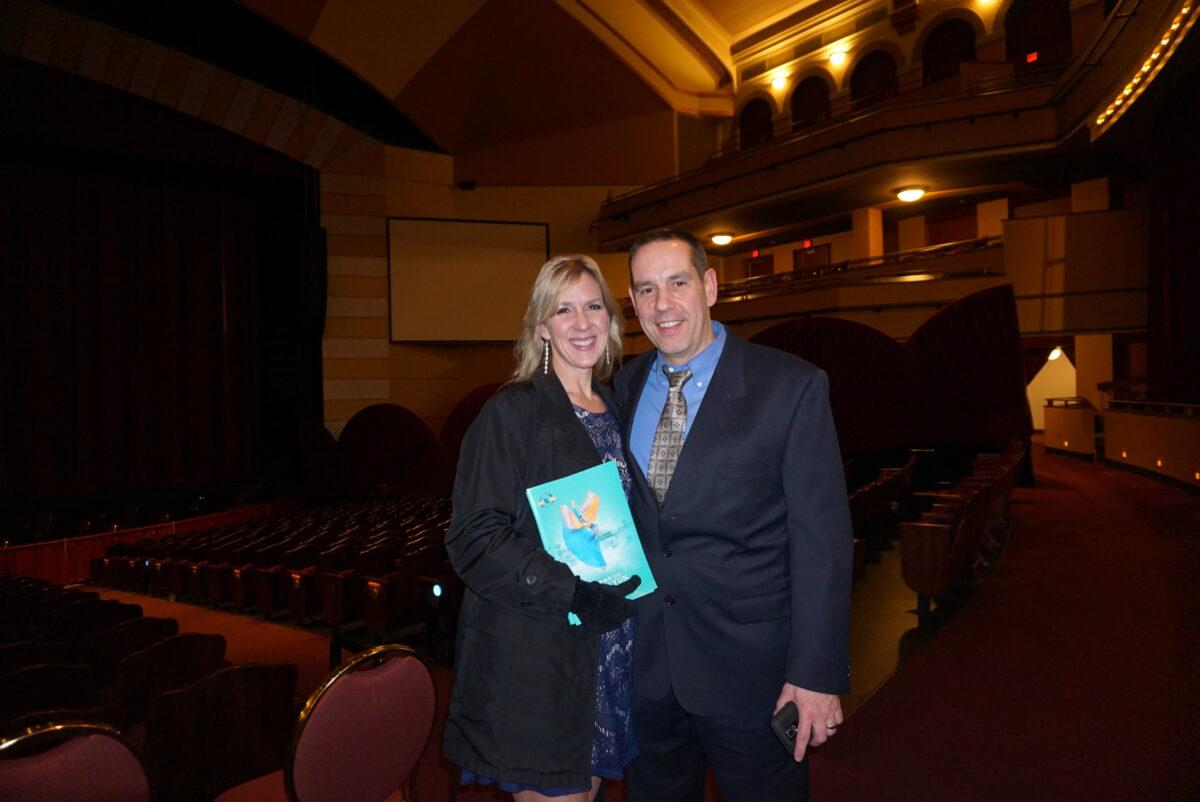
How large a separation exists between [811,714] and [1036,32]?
50.1ft

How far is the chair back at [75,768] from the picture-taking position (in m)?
1.28

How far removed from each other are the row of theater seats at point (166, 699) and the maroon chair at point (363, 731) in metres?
0.33

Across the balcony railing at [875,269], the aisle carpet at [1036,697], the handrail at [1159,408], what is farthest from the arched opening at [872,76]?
the aisle carpet at [1036,697]

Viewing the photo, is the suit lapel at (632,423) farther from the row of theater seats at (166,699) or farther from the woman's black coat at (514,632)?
the row of theater seats at (166,699)

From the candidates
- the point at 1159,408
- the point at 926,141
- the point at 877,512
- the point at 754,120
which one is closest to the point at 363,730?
the point at 877,512

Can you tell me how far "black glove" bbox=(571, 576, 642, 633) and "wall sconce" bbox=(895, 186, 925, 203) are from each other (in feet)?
42.6

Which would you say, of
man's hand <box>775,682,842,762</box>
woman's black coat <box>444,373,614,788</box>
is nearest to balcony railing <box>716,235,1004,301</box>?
man's hand <box>775,682,842,762</box>

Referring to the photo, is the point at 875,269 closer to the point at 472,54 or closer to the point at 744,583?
the point at 472,54

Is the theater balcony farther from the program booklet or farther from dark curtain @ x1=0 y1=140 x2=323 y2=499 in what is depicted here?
the program booklet

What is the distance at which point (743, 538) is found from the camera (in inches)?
58.0

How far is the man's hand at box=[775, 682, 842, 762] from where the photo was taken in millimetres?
1403

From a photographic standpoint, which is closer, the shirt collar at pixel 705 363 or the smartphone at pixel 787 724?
the smartphone at pixel 787 724

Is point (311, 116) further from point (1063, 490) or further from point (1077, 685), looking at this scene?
point (1077, 685)

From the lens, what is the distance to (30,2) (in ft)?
36.0
